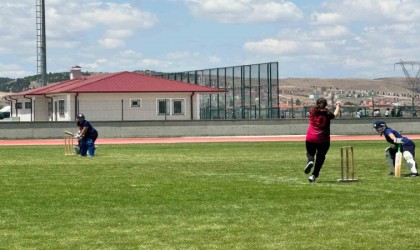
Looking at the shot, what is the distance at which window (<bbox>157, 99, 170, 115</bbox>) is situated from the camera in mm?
63266

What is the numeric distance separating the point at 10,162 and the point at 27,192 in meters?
11.1

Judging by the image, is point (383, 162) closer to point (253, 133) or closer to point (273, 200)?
point (273, 200)

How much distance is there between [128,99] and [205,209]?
158ft

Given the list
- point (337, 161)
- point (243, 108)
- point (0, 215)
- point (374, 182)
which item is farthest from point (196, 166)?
point (243, 108)

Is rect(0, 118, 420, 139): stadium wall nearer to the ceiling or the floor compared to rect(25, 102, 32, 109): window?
nearer to the floor

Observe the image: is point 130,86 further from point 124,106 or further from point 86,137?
point 86,137

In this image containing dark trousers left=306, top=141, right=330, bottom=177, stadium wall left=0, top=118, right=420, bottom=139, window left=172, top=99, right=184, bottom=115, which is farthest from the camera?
window left=172, top=99, right=184, bottom=115

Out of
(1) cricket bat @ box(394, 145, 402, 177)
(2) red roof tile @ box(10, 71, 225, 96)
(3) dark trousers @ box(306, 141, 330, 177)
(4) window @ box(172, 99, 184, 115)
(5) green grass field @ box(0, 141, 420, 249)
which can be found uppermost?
(2) red roof tile @ box(10, 71, 225, 96)

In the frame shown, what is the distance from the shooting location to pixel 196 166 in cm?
2556

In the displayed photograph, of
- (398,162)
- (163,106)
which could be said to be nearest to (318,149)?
(398,162)

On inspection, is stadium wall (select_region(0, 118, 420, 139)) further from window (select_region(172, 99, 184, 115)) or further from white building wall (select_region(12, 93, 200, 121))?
window (select_region(172, 99, 184, 115))

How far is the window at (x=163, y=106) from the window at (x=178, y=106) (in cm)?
45

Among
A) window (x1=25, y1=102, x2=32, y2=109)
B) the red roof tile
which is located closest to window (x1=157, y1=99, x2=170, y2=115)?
the red roof tile

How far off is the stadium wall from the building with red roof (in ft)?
19.9
